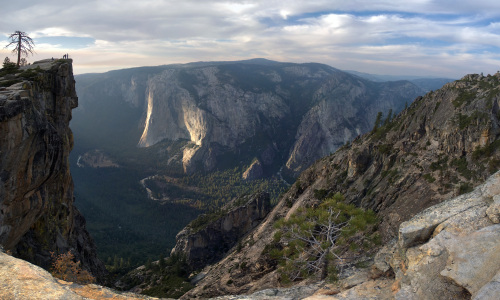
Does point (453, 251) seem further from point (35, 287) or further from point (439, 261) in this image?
point (35, 287)

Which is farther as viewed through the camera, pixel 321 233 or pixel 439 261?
pixel 321 233

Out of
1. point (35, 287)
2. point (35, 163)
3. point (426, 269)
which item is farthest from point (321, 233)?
point (35, 163)

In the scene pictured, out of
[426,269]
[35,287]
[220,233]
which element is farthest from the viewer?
[220,233]

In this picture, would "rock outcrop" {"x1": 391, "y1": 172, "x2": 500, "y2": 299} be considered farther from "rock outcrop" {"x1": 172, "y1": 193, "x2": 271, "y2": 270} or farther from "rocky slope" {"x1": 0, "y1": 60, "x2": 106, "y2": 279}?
"rock outcrop" {"x1": 172, "y1": 193, "x2": 271, "y2": 270}

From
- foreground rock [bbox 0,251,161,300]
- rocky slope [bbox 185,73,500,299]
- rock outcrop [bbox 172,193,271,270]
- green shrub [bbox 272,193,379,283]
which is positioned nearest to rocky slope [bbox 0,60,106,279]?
foreground rock [bbox 0,251,161,300]

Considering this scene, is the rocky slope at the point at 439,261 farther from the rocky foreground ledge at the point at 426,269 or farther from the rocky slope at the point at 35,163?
the rocky slope at the point at 35,163

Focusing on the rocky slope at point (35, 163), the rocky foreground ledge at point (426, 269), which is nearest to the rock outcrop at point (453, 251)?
the rocky foreground ledge at point (426, 269)

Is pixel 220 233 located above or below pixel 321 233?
below
